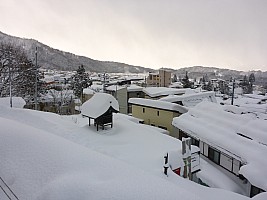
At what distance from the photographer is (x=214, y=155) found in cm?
1136

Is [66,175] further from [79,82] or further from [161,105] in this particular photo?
[79,82]

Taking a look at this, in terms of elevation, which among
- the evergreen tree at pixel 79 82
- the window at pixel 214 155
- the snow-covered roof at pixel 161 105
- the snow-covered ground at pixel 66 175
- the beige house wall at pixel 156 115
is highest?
the evergreen tree at pixel 79 82

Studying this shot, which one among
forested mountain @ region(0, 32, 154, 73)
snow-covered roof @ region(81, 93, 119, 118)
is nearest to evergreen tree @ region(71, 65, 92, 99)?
forested mountain @ region(0, 32, 154, 73)

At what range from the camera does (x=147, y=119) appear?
63.1ft

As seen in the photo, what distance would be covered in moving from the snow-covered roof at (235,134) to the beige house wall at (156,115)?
8.88 feet

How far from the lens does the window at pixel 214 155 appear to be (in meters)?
11.0

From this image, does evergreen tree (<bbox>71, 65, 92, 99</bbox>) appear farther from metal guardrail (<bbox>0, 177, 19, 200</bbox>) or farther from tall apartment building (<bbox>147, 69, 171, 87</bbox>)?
metal guardrail (<bbox>0, 177, 19, 200</bbox>)

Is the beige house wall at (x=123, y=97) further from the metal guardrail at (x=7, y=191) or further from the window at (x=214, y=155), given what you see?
the metal guardrail at (x=7, y=191)

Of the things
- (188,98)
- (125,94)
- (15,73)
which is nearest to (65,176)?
(188,98)

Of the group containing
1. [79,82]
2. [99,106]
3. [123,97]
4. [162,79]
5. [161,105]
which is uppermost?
[162,79]

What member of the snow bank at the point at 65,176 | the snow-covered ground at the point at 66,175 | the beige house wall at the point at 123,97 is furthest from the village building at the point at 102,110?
the beige house wall at the point at 123,97

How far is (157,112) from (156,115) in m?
0.32

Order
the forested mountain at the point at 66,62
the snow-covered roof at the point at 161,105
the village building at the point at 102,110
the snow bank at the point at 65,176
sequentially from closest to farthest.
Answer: the snow bank at the point at 65,176, the village building at the point at 102,110, the snow-covered roof at the point at 161,105, the forested mountain at the point at 66,62

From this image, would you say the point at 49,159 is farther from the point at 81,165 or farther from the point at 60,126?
the point at 60,126
